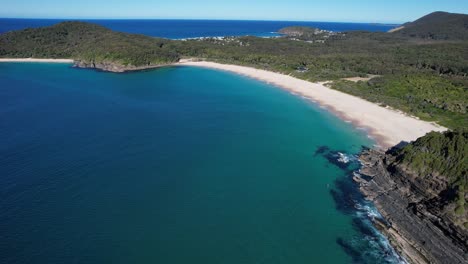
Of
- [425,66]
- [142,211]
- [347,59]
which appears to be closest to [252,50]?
[347,59]

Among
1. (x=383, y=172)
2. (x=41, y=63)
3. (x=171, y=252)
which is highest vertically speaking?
(x=41, y=63)

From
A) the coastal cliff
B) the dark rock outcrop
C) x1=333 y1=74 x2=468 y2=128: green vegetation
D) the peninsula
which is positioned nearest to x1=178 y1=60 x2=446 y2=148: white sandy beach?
the peninsula

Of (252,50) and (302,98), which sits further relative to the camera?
(252,50)

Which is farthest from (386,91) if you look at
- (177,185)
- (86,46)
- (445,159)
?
(86,46)

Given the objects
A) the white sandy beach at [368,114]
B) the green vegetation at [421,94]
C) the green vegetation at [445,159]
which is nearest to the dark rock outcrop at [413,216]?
the green vegetation at [445,159]

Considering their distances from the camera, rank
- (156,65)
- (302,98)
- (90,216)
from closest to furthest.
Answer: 1. (90,216)
2. (302,98)
3. (156,65)

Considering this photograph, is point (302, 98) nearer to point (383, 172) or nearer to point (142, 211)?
point (383, 172)
